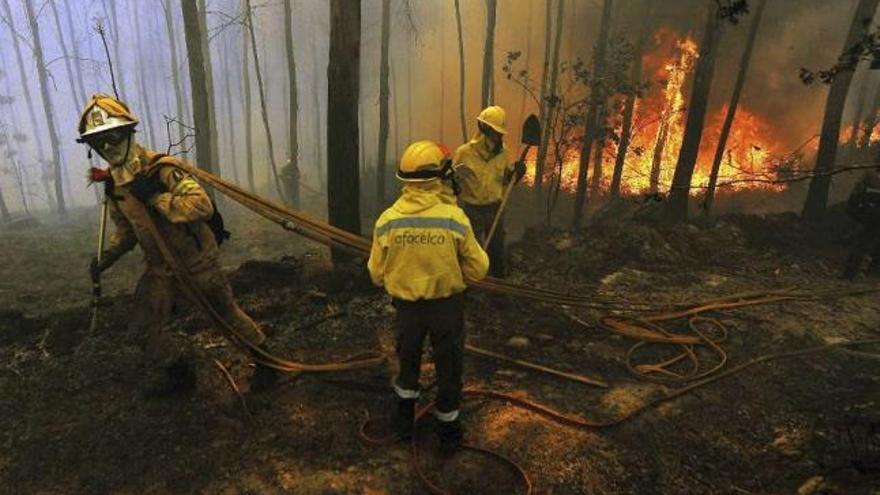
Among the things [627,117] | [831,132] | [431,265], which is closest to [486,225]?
[431,265]

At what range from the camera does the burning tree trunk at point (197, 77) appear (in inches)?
505

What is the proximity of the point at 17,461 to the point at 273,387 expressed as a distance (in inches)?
73.4

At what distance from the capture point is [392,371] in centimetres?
512

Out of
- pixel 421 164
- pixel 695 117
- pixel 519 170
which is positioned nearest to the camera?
pixel 421 164

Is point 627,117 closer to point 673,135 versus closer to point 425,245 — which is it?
point 673,135

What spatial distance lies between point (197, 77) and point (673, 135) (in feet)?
51.9

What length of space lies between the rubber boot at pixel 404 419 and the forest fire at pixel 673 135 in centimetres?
1567

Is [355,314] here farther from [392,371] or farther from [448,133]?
[448,133]

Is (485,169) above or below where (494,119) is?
below

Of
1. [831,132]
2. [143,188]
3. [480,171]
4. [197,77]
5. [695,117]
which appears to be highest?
[197,77]

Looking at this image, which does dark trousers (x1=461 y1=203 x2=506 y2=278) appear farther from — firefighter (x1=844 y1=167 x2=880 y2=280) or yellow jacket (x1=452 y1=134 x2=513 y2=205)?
firefighter (x1=844 y1=167 x2=880 y2=280)

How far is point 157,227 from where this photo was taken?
13.9ft

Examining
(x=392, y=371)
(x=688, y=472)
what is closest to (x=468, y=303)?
(x=392, y=371)

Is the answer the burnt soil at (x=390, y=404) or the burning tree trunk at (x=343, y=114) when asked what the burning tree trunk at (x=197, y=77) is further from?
the burnt soil at (x=390, y=404)
